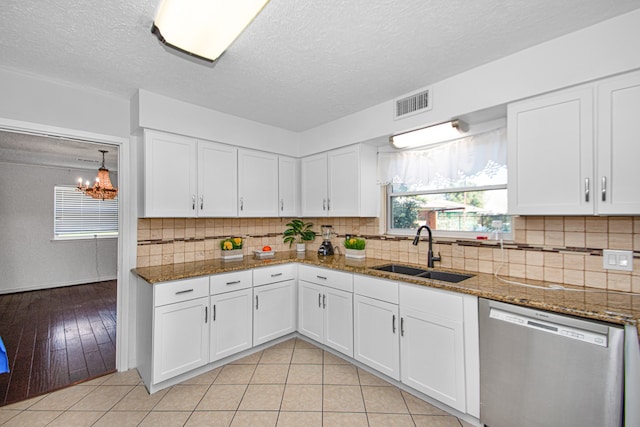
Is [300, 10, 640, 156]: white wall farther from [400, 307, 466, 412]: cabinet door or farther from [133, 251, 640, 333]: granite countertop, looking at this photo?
[400, 307, 466, 412]: cabinet door

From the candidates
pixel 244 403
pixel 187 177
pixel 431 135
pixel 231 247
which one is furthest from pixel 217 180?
pixel 431 135

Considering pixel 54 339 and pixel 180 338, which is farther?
pixel 54 339

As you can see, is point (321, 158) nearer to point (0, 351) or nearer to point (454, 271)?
point (454, 271)

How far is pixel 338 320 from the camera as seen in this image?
2646 mm

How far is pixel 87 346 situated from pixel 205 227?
174cm

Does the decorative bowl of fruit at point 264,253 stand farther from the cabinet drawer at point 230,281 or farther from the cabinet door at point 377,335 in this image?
the cabinet door at point 377,335

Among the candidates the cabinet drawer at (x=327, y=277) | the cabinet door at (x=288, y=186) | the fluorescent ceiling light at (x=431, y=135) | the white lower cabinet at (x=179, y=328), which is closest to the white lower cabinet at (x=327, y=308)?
the cabinet drawer at (x=327, y=277)

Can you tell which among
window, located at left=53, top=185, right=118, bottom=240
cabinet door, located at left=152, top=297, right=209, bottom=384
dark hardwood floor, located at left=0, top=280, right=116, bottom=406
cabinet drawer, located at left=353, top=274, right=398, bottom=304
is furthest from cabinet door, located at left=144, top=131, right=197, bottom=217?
window, located at left=53, top=185, right=118, bottom=240

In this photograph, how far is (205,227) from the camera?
3090 mm

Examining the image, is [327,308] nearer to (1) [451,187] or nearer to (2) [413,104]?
(1) [451,187]

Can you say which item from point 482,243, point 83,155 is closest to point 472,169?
point 482,243

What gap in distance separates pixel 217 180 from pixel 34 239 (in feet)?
16.0

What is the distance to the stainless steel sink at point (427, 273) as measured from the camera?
2307 mm

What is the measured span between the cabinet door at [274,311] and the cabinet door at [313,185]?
91cm
